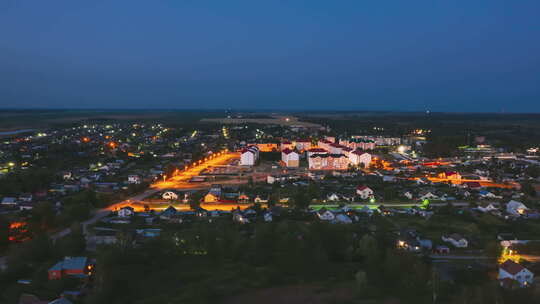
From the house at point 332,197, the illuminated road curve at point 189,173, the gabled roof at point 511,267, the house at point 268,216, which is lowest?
the illuminated road curve at point 189,173

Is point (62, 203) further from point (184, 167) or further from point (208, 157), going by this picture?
point (208, 157)

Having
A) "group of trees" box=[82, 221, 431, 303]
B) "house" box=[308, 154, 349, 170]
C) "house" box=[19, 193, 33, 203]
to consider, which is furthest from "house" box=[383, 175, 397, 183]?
"house" box=[19, 193, 33, 203]

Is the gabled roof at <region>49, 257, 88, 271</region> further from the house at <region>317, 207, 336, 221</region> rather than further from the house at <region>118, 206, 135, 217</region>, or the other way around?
the house at <region>317, 207, 336, 221</region>

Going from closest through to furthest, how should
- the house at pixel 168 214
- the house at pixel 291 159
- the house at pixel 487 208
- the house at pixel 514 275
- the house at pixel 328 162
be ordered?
the house at pixel 514 275, the house at pixel 168 214, the house at pixel 487 208, the house at pixel 328 162, the house at pixel 291 159

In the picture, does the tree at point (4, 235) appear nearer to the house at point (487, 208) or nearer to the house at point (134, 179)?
the house at point (134, 179)

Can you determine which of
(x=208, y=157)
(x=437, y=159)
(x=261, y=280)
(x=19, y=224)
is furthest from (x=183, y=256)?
(x=437, y=159)

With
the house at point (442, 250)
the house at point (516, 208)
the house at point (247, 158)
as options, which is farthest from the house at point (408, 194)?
the house at point (247, 158)
